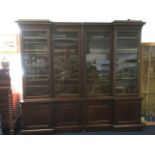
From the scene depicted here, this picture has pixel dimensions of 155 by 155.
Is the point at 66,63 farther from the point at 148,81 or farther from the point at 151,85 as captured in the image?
the point at 151,85

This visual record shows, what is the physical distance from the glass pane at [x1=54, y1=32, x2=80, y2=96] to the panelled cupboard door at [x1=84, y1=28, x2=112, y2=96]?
7.7 inches

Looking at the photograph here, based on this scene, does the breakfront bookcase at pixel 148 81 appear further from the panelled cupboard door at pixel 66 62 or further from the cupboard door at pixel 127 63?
the panelled cupboard door at pixel 66 62

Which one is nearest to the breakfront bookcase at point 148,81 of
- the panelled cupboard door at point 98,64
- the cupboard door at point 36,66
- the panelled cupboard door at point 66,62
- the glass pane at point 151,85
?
the glass pane at point 151,85

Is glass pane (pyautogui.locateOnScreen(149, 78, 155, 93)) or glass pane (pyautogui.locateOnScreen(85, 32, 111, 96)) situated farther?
glass pane (pyautogui.locateOnScreen(149, 78, 155, 93))

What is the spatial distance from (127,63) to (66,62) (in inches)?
44.2

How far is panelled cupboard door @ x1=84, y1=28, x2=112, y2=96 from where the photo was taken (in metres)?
3.29

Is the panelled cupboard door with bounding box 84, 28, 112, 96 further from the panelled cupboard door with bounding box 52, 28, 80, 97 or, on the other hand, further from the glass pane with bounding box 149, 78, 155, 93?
the glass pane with bounding box 149, 78, 155, 93

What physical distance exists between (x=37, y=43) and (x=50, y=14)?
67 cm

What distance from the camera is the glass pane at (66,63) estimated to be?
3.22 meters

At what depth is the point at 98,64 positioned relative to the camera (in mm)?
3381

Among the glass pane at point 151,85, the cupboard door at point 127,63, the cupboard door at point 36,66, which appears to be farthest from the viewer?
the glass pane at point 151,85

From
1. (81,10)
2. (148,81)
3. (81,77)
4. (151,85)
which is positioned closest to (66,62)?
(81,77)

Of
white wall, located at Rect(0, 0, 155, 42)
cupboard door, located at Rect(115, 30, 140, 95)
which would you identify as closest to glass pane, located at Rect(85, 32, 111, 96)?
cupboard door, located at Rect(115, 30, 140, 95)
